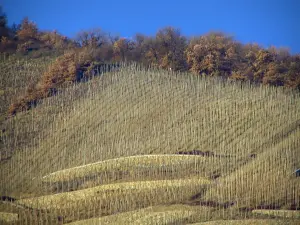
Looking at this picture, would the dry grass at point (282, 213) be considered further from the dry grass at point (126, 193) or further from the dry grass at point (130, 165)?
the dry grass at point (130, 165)

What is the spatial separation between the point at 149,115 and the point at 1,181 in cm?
699

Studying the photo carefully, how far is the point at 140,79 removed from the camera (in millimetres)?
23266

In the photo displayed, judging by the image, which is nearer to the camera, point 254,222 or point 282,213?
point 254,222

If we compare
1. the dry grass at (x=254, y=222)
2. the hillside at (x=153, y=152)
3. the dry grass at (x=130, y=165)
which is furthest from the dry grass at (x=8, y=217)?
the dry grass at (x=254, y=222)

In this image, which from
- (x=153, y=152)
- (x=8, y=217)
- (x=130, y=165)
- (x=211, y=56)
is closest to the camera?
(x=8, y=217)

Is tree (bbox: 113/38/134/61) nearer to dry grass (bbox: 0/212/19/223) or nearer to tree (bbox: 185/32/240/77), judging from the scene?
tree (bbox: 185/32/240/77)

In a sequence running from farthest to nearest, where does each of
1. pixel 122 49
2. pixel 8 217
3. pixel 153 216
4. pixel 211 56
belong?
pixel 122 49
pixel 211 56
pixel 8 217
pixel 153 216

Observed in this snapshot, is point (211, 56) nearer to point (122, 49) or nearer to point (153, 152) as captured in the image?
point (122, 49)

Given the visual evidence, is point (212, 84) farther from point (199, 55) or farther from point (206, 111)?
point (199, 55)

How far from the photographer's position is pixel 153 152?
17516mm

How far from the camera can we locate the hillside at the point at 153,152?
1362 cm

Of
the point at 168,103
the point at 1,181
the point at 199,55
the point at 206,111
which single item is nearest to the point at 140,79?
the point at 168,103

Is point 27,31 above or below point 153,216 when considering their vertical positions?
above

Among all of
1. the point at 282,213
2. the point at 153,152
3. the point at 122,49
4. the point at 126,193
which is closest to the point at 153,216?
the point at 126,193
